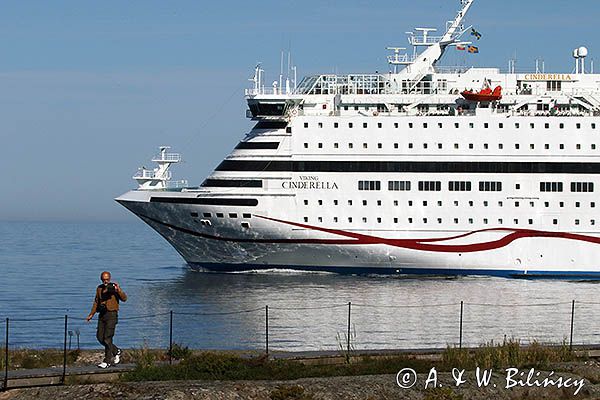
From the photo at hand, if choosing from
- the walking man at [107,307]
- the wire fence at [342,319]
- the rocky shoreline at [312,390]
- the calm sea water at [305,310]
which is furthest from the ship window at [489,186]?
the walking man at [107,307]

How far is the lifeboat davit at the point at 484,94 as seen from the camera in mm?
38906

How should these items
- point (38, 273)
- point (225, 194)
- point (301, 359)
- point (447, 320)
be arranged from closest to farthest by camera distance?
1. point (301, 359)
2. point (447, 320)
3. point (225, 194)
4. point (38, 273)

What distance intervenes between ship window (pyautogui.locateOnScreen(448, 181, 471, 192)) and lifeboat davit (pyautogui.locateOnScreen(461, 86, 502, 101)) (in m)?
2.97

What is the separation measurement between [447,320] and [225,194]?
40.3 ft

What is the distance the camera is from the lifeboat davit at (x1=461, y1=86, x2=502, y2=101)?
38.9m

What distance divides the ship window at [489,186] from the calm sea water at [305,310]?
302 cm

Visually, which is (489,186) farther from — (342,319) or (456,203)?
(342,319)

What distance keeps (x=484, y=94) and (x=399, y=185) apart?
170 inches

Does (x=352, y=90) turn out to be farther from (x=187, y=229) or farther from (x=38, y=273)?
(x=38, y=273)

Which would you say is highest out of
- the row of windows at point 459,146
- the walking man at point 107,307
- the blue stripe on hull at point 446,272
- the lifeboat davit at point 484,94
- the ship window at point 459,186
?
the lifeboat davit at point 484,94

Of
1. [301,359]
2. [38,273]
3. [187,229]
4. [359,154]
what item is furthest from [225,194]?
[301,359]

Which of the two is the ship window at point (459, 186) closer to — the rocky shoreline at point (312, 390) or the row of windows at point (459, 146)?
the row of windows at point (459, 146)

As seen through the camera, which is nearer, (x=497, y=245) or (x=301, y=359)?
(x=301, y=359)

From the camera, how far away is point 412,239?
38250 millimetres
